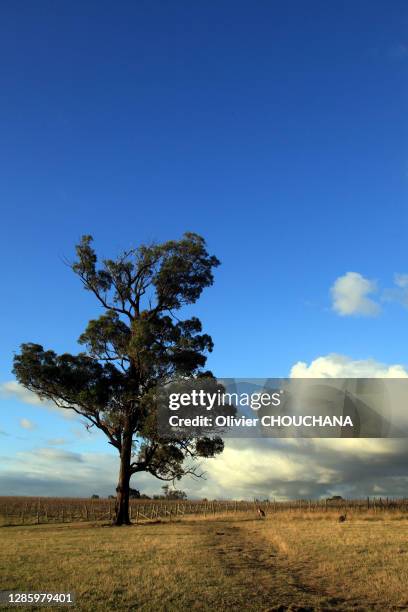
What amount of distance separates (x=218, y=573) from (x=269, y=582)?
1494mm

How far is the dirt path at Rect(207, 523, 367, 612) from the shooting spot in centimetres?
1183

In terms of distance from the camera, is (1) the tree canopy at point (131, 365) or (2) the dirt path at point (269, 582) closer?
(2) the dirt path at point (269, 582)

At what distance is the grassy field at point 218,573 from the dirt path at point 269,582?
0.08ft

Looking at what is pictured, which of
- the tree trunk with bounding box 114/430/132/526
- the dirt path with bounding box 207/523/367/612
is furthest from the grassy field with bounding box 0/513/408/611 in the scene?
the tree trunk with bounding box 114/430/132/526

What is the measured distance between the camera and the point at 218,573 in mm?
15180

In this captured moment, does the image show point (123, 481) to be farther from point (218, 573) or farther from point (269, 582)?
point (269, 582)

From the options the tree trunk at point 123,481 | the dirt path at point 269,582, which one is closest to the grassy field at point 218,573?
the dirt path at point 269,582

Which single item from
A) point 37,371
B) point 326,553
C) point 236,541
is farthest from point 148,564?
point 37,371

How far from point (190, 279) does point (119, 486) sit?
15.3 meters

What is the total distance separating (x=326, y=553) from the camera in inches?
785

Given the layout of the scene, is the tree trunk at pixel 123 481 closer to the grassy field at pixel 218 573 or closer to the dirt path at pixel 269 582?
the grassy field at pixel 218 573

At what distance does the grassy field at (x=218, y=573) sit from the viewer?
39.8 ft

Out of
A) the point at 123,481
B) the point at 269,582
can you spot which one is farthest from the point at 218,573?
the point at 123,481

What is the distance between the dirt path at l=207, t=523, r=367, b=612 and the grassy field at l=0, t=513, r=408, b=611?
0.02m
